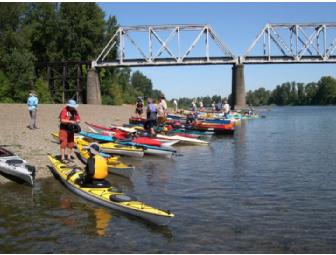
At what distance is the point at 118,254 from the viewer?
719 centimetres

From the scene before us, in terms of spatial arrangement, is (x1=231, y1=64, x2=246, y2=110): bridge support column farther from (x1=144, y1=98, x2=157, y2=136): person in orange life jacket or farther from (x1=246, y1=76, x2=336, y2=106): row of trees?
(x1=246, y1=76, x2=336, y2=106): row of trees

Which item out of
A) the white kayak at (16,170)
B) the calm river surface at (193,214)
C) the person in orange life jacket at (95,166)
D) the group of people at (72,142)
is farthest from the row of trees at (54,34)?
the person in orange life jacket at (95,166)

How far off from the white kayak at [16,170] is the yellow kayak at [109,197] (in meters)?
0.87

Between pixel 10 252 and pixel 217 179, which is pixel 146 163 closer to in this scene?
pixel 217 179

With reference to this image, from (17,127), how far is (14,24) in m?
41.4

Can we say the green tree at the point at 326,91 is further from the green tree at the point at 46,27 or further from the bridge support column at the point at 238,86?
the green tree at the point at 46,27

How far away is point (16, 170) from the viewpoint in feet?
37.6

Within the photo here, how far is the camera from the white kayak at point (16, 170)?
11.4 meters

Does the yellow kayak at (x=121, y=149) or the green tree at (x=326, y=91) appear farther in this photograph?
the green tree at (x=326, y=91)

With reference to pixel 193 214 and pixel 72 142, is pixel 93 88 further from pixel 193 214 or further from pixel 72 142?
pixel 193 214

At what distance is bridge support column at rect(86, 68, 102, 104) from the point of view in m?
63.1

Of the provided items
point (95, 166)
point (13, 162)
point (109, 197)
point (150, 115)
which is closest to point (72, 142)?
point (13, 162)

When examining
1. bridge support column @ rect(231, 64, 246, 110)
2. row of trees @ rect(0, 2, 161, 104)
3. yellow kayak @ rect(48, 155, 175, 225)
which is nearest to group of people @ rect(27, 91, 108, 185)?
yellow kayak @ rect(48, 155, 175, 225)

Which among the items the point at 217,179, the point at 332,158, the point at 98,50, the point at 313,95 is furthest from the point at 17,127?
the point at 313,95
